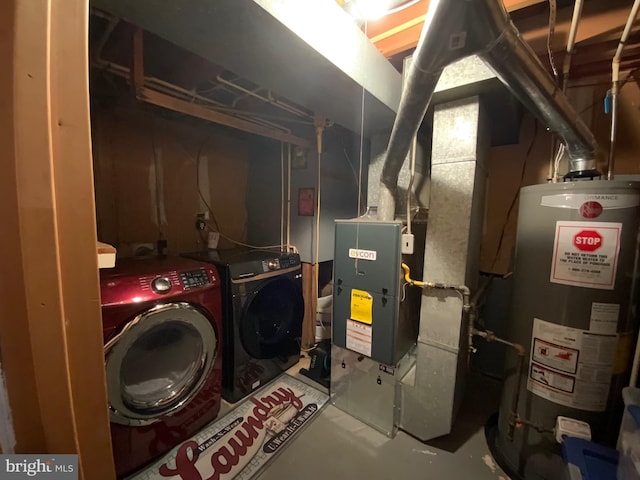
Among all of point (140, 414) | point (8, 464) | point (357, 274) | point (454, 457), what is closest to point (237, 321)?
point (140, 414)

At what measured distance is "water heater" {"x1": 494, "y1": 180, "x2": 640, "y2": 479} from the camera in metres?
0.98

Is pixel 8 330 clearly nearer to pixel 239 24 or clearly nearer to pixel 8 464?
pixel 8 464

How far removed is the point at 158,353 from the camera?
1.38m

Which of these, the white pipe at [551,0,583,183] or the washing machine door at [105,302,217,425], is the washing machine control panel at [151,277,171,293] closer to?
the washing machine door at [105,302,217,425]

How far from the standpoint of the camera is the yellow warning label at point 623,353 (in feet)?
3.32

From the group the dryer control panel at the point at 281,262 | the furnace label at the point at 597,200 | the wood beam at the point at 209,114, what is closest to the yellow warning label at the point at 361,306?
the dryer control panel at the point at 281,262

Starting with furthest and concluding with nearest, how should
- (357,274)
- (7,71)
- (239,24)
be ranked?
1. (357,274)
2. (239,24)
3. (7,71)

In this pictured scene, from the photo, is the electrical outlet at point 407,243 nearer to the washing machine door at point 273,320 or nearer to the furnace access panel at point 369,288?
the furnace access panel at point 369,288

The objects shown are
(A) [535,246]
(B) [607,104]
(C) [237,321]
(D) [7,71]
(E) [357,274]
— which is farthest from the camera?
(C) [237,321]

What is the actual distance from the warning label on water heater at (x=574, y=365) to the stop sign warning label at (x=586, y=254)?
205 millimetres

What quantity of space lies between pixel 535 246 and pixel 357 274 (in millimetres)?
812

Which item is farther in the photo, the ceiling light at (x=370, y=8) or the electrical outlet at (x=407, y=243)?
the electrical outlet at (x=407, y=243)

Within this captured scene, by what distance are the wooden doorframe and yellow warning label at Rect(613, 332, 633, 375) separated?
5.47 ft

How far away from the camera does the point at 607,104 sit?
130 centimetres
